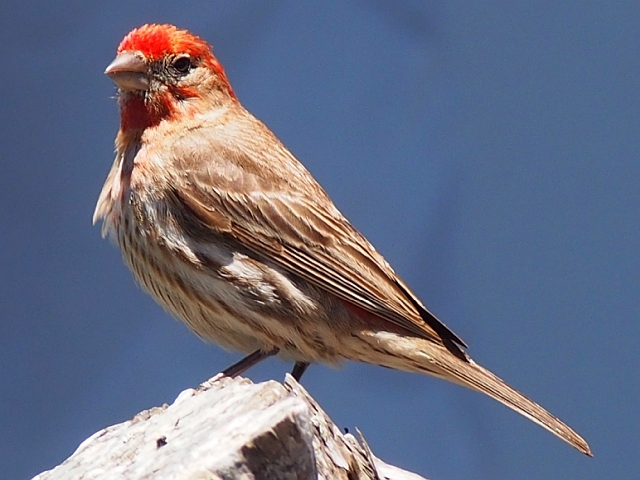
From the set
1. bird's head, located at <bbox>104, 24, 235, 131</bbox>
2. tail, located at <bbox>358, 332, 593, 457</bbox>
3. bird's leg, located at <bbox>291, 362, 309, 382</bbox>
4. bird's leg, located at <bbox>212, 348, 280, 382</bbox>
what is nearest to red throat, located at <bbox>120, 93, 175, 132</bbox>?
bird's head, located at <bbox>104, 24, 235, 131</bbox>

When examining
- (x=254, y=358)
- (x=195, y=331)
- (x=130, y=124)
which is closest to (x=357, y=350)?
(x=254, y=358)

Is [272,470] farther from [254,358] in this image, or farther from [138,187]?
[138,187]

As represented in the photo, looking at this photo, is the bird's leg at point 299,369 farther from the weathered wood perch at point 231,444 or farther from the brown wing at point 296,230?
the weathered wood perch at point 231,444

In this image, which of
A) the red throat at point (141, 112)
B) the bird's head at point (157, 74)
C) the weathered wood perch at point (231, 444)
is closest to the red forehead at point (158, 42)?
the bird's head at point (157, 74)

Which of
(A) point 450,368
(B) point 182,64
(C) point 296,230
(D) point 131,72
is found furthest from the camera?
(B) point 182,64

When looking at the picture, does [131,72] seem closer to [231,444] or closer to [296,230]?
[296,230]

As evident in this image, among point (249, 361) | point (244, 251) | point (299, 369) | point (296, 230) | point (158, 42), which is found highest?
point (158, 42)

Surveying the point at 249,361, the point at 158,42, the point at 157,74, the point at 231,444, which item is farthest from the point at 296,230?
the point at 231,444
